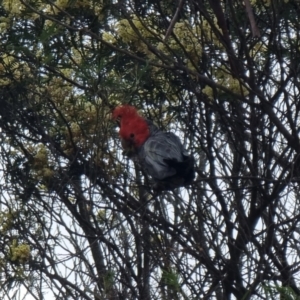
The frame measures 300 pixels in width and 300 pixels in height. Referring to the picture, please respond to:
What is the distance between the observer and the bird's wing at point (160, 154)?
22.5 feet

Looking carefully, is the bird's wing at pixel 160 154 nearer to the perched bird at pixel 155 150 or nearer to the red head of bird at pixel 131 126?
the perched bird at pixel 155 150

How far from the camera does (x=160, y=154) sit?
6.93 m

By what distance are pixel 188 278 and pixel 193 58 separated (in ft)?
5.85

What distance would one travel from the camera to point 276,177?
25.2ft

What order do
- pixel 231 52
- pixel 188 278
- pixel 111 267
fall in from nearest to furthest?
pixel 231 52 < pixel 188 278 < pixel 111 267

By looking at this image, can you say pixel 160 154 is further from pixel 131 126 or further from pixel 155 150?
pixel 131 126

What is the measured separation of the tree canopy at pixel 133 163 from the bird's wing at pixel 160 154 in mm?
357

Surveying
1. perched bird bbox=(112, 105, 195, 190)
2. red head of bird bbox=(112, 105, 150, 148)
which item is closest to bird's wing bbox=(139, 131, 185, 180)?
perched bird bbox=(112, 105, 195, 190)

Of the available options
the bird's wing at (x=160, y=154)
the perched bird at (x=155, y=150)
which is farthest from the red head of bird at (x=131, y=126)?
the bird's wing at (x=160, y=154)

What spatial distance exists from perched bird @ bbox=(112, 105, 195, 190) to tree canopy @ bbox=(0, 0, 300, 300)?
0.58 feet

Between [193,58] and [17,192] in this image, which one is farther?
[17,192]

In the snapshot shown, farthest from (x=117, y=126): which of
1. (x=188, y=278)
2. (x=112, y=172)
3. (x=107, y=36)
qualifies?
(x=188, y=278)

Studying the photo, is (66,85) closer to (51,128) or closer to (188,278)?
(51,128)

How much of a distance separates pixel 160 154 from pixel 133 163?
3.76 feet
